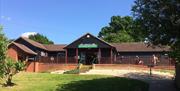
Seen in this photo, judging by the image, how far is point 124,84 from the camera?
91.8ft

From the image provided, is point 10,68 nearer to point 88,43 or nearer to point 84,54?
point 88,43

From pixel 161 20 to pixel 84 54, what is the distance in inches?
1426

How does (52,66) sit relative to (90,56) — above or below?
below

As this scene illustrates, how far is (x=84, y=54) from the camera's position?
59.3 m

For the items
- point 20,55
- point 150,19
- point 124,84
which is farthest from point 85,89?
point 20,55

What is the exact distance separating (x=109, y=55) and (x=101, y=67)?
8.94 meters

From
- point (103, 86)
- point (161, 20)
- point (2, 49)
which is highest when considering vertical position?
point (161, 20)

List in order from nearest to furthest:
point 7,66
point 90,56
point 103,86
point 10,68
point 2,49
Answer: point 2,49 → point 7,66 → point 103,86 → point 10,68 → point 90,56

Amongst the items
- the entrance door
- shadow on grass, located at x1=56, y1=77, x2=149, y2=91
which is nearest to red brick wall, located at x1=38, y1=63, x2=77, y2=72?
the entrance door

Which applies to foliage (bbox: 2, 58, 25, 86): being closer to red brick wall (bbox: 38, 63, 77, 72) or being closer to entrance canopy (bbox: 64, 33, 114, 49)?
red brick wall (bbox: 38, 63, 77, 72)

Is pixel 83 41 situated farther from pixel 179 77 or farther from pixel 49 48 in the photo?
pixel 179 77

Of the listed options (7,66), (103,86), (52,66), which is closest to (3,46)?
(7,66)

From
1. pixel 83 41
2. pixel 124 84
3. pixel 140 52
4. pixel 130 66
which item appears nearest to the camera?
pixel 124 84

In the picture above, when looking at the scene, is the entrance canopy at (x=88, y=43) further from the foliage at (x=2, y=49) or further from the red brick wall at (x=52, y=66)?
the foliage at (x=2, y=49)
